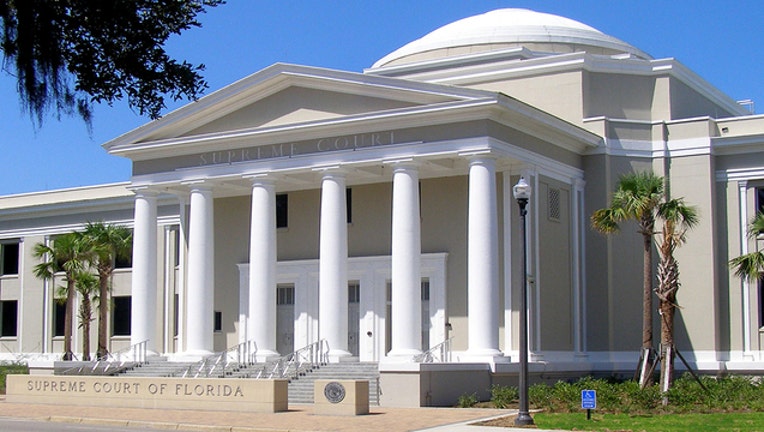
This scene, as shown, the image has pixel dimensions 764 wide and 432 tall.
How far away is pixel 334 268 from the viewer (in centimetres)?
3481

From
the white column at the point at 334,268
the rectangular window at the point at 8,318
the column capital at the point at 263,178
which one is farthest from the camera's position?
the rectangular window at the point at 8,318

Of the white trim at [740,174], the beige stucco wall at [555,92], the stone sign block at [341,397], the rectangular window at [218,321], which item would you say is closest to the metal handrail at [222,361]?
the rectangular window at [218,321]

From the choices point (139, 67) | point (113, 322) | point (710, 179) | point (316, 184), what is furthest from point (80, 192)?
point (139, 67)

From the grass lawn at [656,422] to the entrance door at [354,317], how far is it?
12.7 m

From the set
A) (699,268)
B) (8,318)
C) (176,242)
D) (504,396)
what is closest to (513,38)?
(699,268)

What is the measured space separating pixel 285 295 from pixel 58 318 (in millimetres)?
15128

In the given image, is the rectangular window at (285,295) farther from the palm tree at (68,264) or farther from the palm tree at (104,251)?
the palm tree at (68,264)

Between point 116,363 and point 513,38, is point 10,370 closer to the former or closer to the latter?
point 116,363

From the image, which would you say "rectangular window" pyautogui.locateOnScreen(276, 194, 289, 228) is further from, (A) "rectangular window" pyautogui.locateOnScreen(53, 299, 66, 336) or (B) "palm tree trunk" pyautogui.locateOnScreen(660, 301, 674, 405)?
(B) "palm tree trunk" pyautogui.locateOnScreen(660, 301, 674, 405)

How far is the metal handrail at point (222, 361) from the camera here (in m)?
36.1

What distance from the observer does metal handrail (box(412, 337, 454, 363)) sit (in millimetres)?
32691

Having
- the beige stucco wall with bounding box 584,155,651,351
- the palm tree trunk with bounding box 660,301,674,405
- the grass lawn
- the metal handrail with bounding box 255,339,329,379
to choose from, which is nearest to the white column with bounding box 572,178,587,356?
the beige stucco wall with bounding box 584,155,651,351

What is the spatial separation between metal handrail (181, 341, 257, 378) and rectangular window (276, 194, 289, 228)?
17.1 feet

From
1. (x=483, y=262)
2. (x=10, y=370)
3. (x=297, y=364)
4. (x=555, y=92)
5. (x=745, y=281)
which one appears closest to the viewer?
(x=483, y=262)
